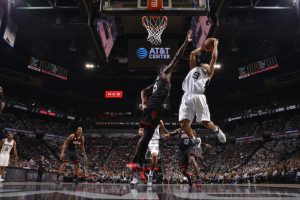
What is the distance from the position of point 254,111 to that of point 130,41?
→ 24400 millimetres

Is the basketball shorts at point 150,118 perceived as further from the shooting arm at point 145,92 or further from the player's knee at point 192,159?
the player's knee at point 192,159

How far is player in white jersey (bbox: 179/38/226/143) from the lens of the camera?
5.79 meters

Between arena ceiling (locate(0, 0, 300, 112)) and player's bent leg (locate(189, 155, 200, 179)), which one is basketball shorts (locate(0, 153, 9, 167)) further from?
player's bent leg (locate(189, 155, 200, 179))

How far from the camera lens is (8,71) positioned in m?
32.8

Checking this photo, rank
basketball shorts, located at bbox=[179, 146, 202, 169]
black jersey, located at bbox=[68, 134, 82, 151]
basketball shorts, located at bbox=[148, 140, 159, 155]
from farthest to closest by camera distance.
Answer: black jersey, located at bbox=[68, 134, 82, 151]
basketball shorts, located at bbox=[179, 146, 202, 169]
basketball shorts, located at bbox=[148, 140, 159, 155]

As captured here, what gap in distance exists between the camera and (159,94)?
17.8 feet

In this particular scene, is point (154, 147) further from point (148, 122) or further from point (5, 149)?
point (5, 149)

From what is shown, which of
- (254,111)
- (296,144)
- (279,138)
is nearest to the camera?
(296,144)

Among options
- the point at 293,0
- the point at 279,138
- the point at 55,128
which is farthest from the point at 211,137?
the point at 293,0

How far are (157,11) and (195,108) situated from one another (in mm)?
4806

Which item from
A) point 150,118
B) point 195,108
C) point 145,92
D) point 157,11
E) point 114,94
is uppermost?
point 114,94

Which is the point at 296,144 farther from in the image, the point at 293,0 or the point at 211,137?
the point at 293,0

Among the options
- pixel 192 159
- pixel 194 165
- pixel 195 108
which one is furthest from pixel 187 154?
pixel 195 108

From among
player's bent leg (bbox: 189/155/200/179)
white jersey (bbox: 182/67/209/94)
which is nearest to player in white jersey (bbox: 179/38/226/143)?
white jersey (bbox: 182/67/209/94)
